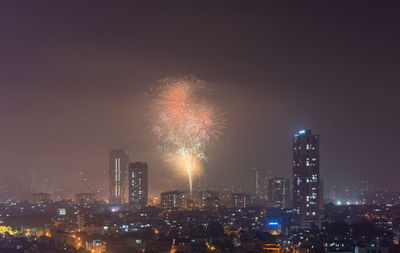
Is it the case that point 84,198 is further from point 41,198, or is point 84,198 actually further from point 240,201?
point 240,201

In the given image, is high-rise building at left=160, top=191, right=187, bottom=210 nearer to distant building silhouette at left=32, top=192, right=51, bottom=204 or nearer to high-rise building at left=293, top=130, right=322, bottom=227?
distant building silhouette at left=32, top=192, right=51, bottom=204

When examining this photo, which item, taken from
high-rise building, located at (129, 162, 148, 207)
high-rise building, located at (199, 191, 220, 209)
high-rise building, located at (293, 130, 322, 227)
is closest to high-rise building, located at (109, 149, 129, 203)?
high-rise building, located at (129, 162, 148, 207)

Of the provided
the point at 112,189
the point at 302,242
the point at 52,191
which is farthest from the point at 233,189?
the point at 302,242

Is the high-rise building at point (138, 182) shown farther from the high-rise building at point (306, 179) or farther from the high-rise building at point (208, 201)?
the high-rise building at point (306, 179)

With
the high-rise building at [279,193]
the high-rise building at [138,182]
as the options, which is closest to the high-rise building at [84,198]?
the high-rise building at [138,182]

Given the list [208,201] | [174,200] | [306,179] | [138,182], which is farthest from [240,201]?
[306,179]

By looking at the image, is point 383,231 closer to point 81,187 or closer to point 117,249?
point 117,249
